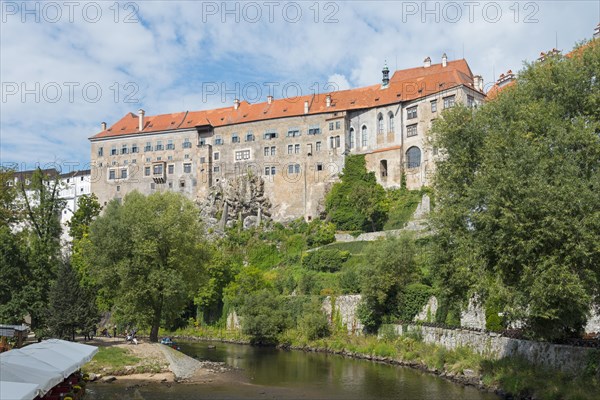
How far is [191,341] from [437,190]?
28809 mm

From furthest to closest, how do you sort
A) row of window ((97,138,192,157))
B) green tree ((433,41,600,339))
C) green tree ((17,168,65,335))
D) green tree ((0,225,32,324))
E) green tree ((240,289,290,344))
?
row of window ((97,138,192,157))
green tree ((240,289,290,344))
green tree ((17,168,65,335))
green tree ((0,225,32,324))
green tree ((433,41,600,339))

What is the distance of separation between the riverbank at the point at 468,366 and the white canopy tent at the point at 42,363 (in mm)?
15405

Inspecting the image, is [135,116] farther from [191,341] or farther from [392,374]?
[392,374]

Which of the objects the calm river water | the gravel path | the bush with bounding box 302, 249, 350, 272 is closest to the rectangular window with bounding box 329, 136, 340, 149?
the bush with bounding box 302, 249, 350, 272

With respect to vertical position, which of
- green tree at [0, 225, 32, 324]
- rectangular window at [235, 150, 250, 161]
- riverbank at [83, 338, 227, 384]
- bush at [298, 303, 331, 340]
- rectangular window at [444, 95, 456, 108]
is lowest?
riverbank at [83, 338, 227, 384]

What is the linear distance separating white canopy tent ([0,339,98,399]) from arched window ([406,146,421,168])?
149ft

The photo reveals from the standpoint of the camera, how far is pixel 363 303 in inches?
1555

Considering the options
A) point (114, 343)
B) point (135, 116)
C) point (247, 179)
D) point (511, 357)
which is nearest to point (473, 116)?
point (511, 357)

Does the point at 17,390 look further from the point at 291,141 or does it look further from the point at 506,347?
the point at 291,141

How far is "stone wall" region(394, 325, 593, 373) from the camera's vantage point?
21.3m

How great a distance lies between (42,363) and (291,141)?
182 feet

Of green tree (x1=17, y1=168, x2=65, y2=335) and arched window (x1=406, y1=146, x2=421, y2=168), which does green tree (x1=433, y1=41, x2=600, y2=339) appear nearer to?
green tree (x1=17, y1=168, x2=65, y2=335)

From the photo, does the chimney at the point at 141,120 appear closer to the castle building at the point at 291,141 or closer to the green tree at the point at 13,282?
the castle building at the point at 291,141

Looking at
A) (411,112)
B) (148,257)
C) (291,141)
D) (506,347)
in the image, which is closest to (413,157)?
(411,112)
